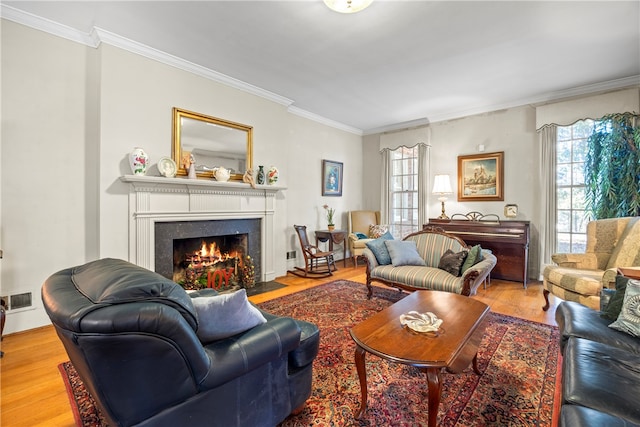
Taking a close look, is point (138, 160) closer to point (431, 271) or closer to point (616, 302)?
point (431, 271)

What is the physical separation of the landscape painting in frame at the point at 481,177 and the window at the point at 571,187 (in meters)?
0.78

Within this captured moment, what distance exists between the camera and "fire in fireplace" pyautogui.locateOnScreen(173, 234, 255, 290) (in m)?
3.83

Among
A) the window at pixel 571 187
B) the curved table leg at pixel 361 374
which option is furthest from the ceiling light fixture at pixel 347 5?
the window at pixel 571 187

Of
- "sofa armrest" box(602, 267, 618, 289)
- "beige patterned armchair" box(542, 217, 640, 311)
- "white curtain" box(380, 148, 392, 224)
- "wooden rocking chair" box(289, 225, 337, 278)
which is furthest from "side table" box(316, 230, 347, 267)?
"sofa armrest" box(602, 267, 618, 289)

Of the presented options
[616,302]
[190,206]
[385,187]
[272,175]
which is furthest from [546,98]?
[190,206]

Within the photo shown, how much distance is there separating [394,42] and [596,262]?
10.8 feet

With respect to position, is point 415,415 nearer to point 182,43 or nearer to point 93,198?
point 93,198

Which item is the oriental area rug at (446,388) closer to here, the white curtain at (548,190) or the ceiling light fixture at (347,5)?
the white curtain at (548,190)

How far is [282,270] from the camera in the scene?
4.90 m

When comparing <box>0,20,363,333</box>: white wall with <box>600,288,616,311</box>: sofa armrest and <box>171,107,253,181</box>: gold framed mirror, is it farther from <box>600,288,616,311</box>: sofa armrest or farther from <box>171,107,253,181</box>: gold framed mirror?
<box>600,288,616,311</box>: sofa armrest

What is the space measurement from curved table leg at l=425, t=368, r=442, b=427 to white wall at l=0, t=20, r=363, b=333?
3152 mm

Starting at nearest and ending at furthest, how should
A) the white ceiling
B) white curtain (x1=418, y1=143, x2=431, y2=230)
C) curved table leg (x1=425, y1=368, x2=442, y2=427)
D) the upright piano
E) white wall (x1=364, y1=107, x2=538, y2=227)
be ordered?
curved table leg (x1=425, y1=368, x2=442, y2=427), the white ceiling, the upright piano, white wall (x1=364, y1=107, x2=538, y2=227), white curtain (x1=418, y1=143, x2=431, y2=230)

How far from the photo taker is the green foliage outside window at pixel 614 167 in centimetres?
364

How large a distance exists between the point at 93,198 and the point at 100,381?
271 centimetres
